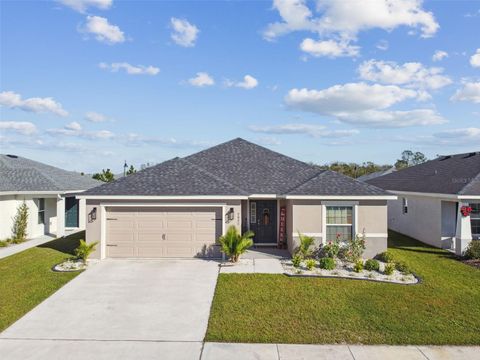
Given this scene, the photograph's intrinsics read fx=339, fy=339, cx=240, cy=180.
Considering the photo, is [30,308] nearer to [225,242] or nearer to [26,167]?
[225,242]

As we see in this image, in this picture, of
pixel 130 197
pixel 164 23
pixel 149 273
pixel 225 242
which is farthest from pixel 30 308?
pixel 164 23

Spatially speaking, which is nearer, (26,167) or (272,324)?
(272,324)

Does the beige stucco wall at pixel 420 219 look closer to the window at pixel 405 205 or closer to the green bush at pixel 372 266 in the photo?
the window at pixel 405 205

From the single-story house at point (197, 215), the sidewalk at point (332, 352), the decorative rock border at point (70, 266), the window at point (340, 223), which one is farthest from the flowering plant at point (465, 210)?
the decorative rock border at point (70, 266)

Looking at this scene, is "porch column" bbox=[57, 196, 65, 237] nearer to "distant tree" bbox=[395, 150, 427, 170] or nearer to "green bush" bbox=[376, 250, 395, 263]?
"green bush" bbox=[376, 250, 395, 263]

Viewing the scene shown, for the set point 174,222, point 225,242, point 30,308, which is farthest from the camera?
point 174,222

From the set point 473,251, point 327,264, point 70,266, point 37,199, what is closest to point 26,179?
point 37,199

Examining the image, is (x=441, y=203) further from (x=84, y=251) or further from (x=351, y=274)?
(x=84, y=251)
